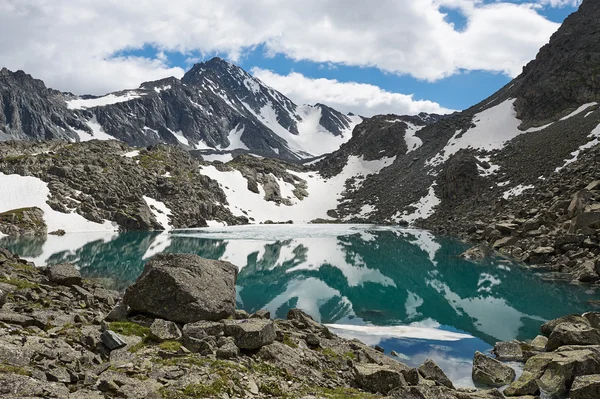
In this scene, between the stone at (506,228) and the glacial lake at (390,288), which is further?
the stone at (506,228)

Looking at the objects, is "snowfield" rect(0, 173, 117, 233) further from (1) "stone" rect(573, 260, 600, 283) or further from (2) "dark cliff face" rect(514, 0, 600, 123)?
(2) "dark cliff face" rect(514, 0, 600, 123)

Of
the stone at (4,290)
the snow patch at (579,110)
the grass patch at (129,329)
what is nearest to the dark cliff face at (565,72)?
the snow patch at (579,110)

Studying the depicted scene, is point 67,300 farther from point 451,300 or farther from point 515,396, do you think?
point 451,300

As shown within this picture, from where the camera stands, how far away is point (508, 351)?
20.0 metres

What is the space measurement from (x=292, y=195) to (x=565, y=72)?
96869mm

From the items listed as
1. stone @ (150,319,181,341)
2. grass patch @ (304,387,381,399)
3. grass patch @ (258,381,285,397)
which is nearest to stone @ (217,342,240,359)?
grass patch @ (258,381,285,397)

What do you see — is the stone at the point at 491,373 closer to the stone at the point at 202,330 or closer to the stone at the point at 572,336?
the stone at the point at 572,336

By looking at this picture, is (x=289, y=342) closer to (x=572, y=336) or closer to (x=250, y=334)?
(x=250, y=334)

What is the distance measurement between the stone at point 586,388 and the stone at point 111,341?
1402cm

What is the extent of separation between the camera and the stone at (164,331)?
1262cm

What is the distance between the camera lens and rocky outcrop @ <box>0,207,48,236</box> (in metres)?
77.2

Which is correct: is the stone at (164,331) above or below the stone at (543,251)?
below

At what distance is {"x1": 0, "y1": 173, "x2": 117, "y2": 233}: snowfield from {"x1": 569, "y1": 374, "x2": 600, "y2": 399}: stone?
9327 centimetres

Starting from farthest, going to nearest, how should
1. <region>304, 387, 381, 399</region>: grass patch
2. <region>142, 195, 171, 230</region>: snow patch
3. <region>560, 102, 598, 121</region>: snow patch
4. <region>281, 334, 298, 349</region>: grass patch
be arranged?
<region>560, 102, 598, 121</region>: snow patch < <region>142, 195, 171, 230</region>: snow patch < <region>281, 334, 298, 349</region>: grass patch < <region>304, 387, 381, 399</region>: grass patch
